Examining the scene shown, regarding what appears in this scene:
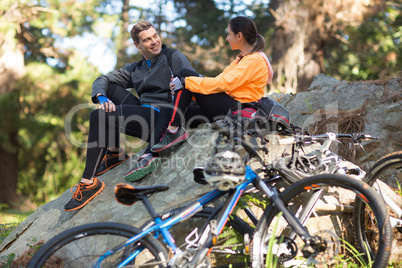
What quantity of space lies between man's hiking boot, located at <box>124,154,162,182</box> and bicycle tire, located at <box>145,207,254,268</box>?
715 mm

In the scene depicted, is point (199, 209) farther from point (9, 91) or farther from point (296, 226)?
point (9, 91)

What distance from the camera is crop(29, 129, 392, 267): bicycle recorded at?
198 cm

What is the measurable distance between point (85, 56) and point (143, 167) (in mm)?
7974

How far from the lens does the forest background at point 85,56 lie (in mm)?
7758

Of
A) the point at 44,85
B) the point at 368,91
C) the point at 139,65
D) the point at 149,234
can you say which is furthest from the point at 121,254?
the point at 44,85

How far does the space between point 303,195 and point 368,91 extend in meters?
2.57

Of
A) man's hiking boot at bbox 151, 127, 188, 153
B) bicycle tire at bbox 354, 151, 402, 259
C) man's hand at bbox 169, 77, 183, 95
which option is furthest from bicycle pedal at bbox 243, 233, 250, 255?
man's hand at bbox 169, 77, 183, 95

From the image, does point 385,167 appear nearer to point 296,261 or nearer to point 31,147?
point 296,261

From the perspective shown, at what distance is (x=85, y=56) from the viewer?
10.2 metres

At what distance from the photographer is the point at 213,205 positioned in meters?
2.52

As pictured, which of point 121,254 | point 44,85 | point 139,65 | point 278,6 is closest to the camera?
point 121,254

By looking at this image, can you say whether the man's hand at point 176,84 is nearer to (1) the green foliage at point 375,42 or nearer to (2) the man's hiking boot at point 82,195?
(2) the man's hiking boot at point 82,195

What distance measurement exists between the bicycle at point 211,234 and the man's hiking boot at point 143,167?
2.87 feet

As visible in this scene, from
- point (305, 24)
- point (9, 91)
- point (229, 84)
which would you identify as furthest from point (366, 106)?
point (9, 91)
